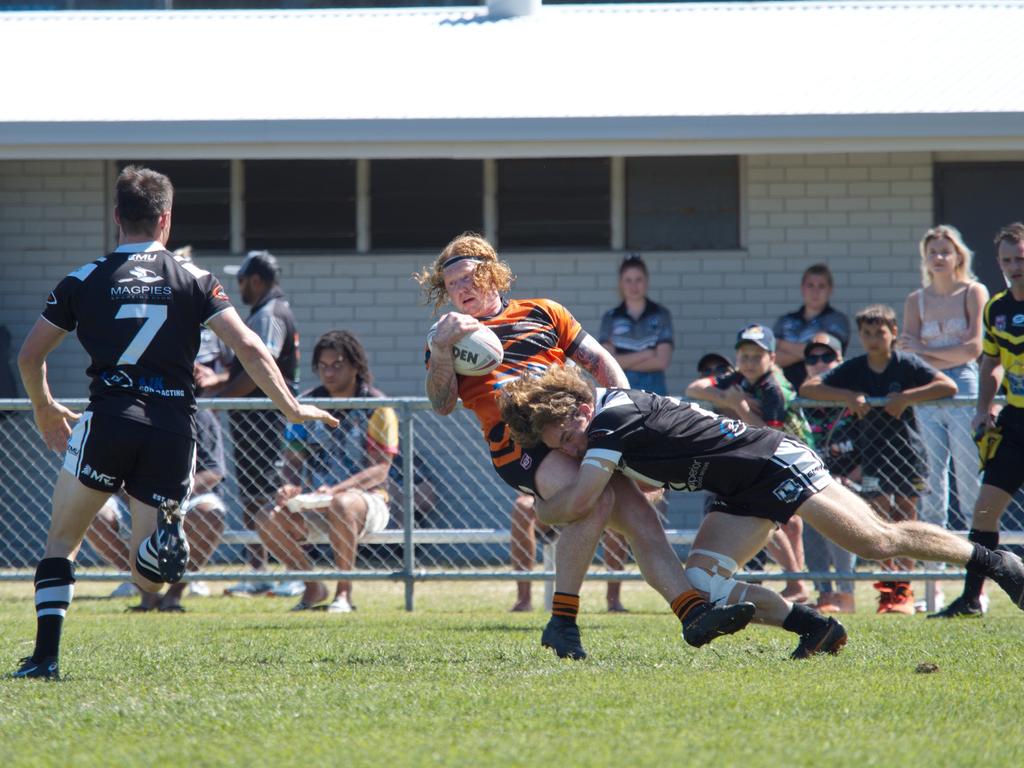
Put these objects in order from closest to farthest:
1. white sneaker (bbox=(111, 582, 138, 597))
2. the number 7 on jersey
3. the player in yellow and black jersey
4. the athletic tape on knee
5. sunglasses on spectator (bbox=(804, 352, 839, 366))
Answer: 1. the number 7 on jersey
2. the athletic tape on knee
3. the player in yellow and black jersey
4. sunglasses on spectator (bbox=(804, 352, 839, 366))
5. white sneaker (bbox=(111, 582, 138, 597))

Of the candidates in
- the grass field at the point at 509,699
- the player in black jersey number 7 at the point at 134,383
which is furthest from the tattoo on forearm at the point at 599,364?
the player in black jersey number 7 at the point at 134,383

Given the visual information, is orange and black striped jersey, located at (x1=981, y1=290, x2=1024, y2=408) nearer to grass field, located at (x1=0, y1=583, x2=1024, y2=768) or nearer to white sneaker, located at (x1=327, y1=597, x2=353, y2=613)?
grass field, located at (x1=0, y1=583, x2=1024, y2=768)

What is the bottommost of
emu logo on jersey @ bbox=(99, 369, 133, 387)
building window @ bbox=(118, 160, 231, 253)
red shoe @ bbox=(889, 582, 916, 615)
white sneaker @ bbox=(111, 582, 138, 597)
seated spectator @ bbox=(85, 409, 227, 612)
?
white sneaker @ bbox=(111, 582, 138, 597)

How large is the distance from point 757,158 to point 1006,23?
3.23m

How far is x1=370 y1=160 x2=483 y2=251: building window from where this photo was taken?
41.9 feet

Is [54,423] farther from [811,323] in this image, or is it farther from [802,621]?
[811,323]

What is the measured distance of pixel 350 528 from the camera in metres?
9.49

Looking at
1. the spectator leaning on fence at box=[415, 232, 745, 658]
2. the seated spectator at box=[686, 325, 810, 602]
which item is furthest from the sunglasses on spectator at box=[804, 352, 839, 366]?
the spectator leaning on fence at box=[415, 232, 745, 658]

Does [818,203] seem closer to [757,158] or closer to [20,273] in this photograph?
[757,158]

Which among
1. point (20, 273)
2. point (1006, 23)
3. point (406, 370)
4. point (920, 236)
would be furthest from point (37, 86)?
point (1006, 23)

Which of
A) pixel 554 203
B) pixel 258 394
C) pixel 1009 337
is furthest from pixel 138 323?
pixel 554 203

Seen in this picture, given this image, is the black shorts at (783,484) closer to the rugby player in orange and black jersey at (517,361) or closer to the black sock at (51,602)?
the rugby player in orange and black jersey at (517,361)

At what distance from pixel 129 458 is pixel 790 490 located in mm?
2738

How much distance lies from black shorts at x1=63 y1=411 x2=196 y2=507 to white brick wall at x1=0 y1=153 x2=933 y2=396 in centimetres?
668
